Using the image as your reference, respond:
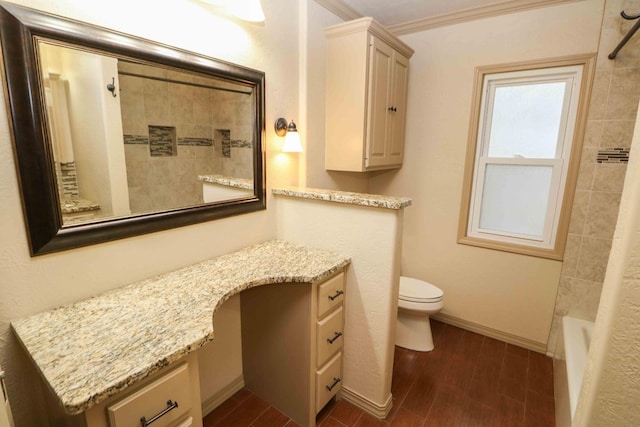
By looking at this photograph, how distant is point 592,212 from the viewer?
2.00m

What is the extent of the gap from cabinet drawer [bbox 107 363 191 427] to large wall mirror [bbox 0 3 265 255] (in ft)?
2.07

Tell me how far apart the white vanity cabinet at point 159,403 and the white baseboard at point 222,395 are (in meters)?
0.83

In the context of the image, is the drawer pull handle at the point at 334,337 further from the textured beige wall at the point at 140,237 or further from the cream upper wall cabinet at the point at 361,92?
the cream upper wall cabinet at the point at 361,92

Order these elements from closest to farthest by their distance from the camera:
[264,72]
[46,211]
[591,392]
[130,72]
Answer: [591,392], [46,211], [130,72], [264,72]

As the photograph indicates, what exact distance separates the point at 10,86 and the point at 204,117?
721mm

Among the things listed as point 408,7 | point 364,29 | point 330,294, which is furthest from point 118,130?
point 408,7

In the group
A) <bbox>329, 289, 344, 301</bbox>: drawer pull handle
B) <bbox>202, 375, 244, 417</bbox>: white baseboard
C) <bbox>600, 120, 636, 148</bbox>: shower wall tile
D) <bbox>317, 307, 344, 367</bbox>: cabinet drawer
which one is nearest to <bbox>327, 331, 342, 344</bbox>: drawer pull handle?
<bbox>317, 307, 344, 367</bbox>: cabinet drawer

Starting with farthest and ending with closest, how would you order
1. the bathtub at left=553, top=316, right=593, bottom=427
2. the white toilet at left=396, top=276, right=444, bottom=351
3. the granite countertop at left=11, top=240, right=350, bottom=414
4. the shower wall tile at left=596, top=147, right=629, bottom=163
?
1. the white toilet at left=396, top=276, right=444, bottom=351
2. the shower wall tile at left=596, top=147, right=629, bottom=163
3. the bathtub at left=553, top=316, right=593, bottom=427
4. the granite countertop at left=11, top=240, right=350, bottom=414

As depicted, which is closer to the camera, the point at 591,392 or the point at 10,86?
the point at 591,392

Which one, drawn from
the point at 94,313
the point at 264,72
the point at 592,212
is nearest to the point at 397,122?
the point at 264,72

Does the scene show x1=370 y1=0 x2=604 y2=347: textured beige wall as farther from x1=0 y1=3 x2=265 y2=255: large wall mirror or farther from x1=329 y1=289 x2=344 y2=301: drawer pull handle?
x1=0 y1=3 x2=265 y2=255: large wall mirror

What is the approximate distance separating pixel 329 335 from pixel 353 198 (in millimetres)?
728

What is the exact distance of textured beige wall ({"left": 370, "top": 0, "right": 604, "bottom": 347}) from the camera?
206 cm

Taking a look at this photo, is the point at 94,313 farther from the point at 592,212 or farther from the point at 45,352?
the point at 592,212
